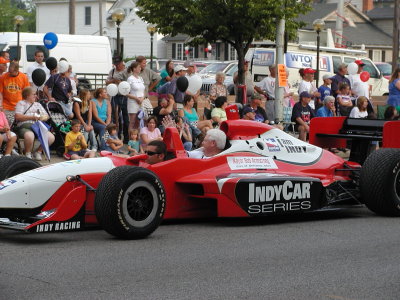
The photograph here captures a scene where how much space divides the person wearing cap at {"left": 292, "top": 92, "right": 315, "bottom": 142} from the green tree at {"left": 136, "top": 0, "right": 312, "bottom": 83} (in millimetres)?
11375

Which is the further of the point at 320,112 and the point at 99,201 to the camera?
the point at 320,112

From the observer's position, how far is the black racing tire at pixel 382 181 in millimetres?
10383

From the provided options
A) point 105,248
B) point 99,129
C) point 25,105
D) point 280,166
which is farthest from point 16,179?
point 99,129

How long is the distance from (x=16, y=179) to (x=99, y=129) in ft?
23.5

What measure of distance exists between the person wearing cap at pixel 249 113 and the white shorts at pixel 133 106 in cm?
215

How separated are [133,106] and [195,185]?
23.4 feet

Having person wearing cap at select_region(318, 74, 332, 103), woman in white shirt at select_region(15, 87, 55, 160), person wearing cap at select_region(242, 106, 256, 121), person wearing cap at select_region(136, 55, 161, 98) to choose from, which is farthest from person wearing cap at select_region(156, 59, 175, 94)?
woman in white shirt at select_region(15, 87, 55, 160)

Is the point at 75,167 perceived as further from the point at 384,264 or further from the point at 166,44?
the point at 166,44

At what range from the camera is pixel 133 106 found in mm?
16609

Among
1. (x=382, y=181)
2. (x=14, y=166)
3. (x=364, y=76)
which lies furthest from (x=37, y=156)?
(x=364, y=76)

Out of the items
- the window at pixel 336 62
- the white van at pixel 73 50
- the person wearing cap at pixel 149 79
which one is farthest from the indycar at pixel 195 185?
the window at pixel 336 62

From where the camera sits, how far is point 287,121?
1889 cm

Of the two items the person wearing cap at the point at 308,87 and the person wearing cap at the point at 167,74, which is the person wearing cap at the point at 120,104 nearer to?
the person wearing cap at the point at 167,74

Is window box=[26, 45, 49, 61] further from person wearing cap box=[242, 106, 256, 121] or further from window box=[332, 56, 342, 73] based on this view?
person wearing cap box=[242, 106, 256, 121]
